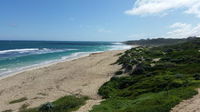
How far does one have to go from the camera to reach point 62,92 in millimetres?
17875

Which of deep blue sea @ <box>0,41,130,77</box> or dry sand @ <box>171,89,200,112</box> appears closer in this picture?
dry sand @ <box>171,89,200,112</box>

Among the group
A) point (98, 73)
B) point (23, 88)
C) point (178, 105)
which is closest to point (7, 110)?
point (23, 88)

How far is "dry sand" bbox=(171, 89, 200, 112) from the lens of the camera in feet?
29.5

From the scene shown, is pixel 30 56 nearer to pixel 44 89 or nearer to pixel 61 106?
pixel 44 89

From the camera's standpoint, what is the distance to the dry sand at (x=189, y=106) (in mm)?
8986

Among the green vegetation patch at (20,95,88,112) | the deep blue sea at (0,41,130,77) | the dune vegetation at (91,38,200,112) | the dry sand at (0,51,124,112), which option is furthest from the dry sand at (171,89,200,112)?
the deep blue sea at (0,41,130,77)

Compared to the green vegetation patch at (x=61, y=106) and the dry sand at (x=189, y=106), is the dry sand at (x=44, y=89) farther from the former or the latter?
the dry sand at (x=189, y=106)

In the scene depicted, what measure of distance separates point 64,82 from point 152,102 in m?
13.1

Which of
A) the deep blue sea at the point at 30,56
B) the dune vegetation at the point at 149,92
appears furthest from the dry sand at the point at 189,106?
the deep blue sea at the point at 30,56

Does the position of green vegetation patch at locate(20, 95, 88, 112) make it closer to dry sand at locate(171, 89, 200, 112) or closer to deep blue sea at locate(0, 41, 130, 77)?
dry sand at locate(171, 89, 200, 112)

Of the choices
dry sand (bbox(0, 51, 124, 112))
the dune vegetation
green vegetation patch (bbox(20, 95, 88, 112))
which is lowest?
dry sand (bbox(0, 51, 124, 112))

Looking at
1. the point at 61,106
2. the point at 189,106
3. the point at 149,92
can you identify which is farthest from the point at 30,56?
the point at 189,106

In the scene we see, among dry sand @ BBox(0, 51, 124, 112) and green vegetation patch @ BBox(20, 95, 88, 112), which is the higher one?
green vegetation patch @ BBox(20, 95, 88, 112)

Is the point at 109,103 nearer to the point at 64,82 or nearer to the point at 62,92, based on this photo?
the point at 62,92
